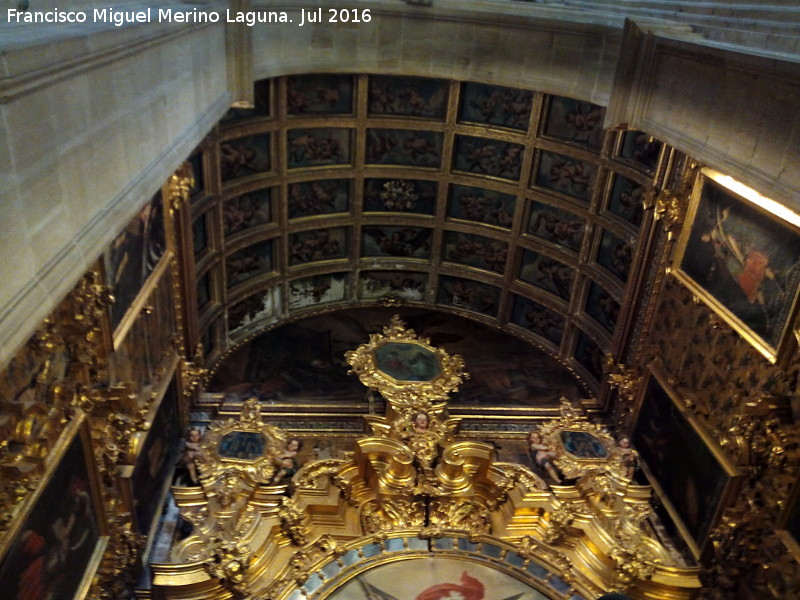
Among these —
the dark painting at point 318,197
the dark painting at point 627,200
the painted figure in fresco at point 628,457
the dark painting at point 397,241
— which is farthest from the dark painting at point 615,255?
the dark painting at point 318,197

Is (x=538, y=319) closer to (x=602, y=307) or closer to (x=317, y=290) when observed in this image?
(x=602, y=307)

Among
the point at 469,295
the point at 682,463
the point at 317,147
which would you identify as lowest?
the point at 682,463

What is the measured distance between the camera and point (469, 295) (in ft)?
51.8

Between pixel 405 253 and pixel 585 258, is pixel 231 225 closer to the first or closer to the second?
pixel 405 253

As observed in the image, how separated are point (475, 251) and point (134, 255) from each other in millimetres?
8778

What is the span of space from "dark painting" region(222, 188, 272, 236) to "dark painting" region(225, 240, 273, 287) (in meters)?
0.52

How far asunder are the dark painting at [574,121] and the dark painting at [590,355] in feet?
13.1

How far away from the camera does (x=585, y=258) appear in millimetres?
13500

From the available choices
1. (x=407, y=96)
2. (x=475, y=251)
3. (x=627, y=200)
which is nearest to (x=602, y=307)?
(x=627, y=200)

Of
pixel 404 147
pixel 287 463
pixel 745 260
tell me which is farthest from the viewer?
pixel 404 147

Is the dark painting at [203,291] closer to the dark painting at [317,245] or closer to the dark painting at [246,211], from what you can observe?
the dark painting at [246,211]

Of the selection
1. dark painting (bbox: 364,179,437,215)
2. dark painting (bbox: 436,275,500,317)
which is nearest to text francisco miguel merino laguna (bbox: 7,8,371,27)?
dark painting (bbox: 364,179,437,215)

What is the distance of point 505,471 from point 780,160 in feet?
20.9

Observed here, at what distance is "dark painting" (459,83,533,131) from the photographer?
503 inches
